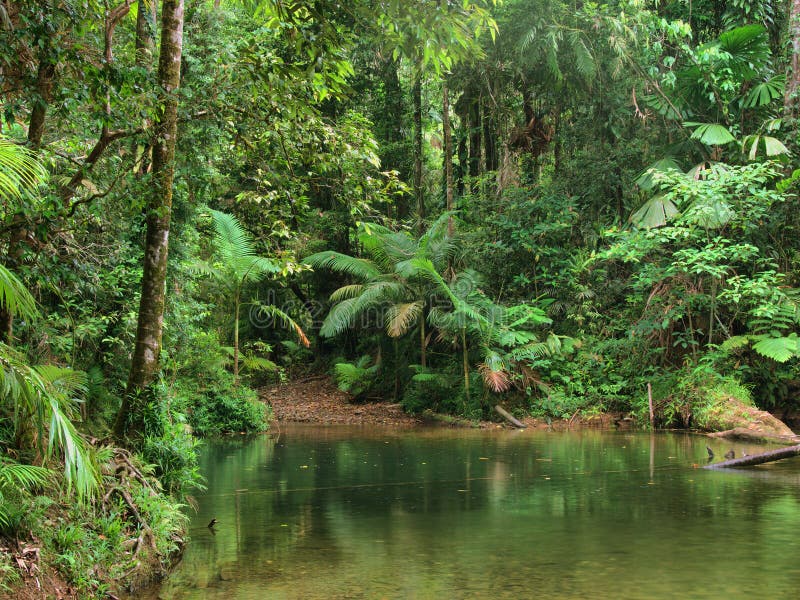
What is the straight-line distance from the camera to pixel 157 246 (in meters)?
6.17

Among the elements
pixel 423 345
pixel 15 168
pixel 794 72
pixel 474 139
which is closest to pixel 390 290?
pixel 423 345

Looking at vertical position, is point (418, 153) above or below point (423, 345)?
above

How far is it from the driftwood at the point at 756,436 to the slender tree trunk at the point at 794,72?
5.95 m

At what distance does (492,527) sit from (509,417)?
842 centimetres

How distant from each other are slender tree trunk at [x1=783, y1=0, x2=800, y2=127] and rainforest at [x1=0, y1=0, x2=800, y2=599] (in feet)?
0.19

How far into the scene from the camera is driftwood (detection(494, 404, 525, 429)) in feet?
47.5

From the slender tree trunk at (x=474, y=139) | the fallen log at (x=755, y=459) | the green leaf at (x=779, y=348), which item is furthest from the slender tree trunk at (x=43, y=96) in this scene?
the slender tree trunk at (x=474, y=139)

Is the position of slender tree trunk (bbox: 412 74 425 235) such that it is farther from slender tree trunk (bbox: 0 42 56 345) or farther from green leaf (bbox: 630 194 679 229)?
slender tree trunk (bbox: 0 42 56 345)

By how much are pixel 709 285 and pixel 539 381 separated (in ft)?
12.1

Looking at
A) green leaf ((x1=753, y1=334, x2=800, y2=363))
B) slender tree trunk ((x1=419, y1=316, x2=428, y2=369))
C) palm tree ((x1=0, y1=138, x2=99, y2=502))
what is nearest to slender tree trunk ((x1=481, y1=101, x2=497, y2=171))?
slender tree trunk ((x1=419, y1=316, x2=428, y2=369))

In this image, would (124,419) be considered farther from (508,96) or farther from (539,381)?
(508,96)

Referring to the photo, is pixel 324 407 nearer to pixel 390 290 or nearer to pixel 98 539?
pixel 390 290

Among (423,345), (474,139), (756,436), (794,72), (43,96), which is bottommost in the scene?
(756,436)

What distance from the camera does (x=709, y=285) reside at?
47.4 ft
